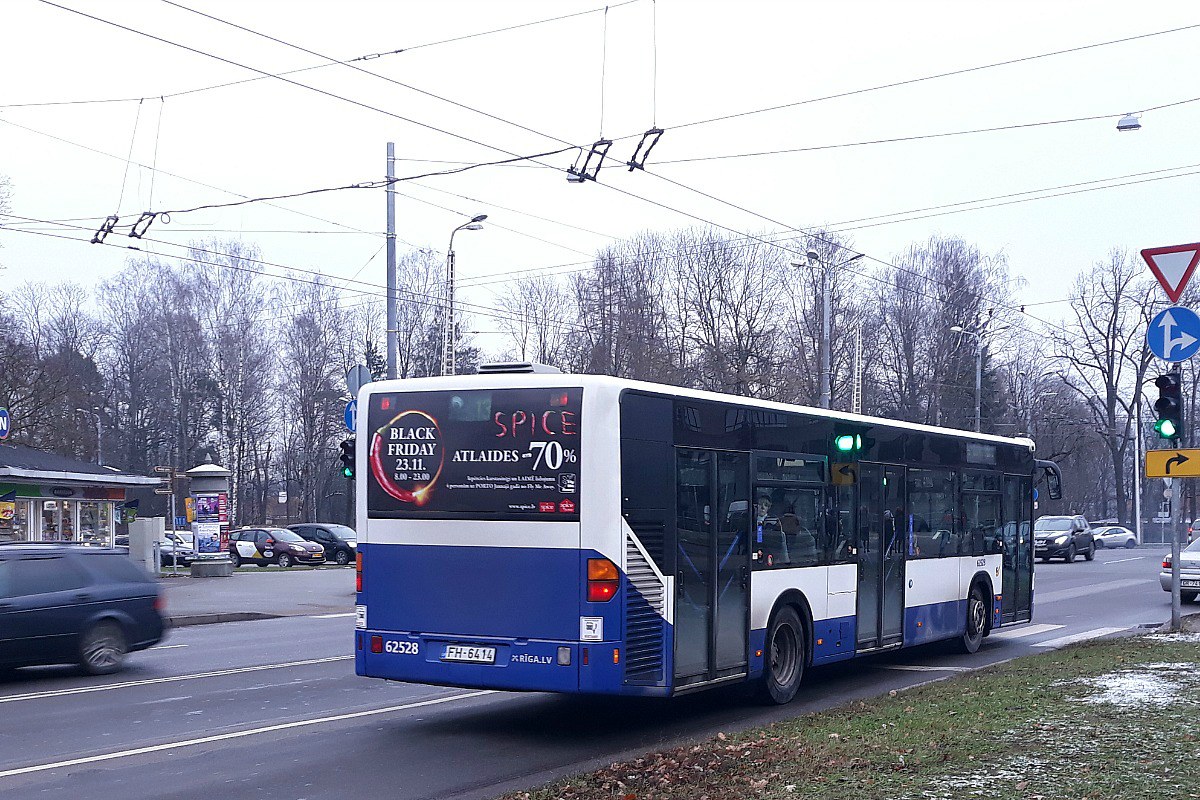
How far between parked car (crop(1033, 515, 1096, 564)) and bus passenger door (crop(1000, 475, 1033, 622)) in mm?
29252

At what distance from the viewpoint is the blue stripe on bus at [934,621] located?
47.9 ft

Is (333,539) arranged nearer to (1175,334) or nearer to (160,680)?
(160,680)

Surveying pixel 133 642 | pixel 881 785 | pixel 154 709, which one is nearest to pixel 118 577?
→ pixel 133 642

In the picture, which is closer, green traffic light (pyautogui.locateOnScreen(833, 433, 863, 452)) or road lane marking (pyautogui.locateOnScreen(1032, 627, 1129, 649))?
green traffic light (pyautogui.locateOnScreen(833, 433, 863, 452))

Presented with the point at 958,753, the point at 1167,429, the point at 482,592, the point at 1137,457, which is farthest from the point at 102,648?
the point at 1137,457

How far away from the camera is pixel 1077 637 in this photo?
18.5m

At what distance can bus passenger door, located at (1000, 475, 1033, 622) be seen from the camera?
17.3 metres

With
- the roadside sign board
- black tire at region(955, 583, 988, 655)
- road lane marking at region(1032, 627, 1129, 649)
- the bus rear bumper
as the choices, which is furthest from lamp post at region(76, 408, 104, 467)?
the bus rear bumper

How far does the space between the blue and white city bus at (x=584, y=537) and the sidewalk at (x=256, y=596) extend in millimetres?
9979

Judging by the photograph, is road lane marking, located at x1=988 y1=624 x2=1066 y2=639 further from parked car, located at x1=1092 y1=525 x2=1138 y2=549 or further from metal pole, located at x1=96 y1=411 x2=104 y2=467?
metal pole, located at x1=96 y1=411 x2=104 y2=467

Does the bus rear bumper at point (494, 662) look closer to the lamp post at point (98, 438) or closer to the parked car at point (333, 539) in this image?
the parked car at point (333, 539)

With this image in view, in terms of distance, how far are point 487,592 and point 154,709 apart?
3578 mm

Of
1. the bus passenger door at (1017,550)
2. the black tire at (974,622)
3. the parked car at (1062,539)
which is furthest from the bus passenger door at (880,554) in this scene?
the parked car at (1062,539)

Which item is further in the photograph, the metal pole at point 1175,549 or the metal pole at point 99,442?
the metal pole at point 99,442
